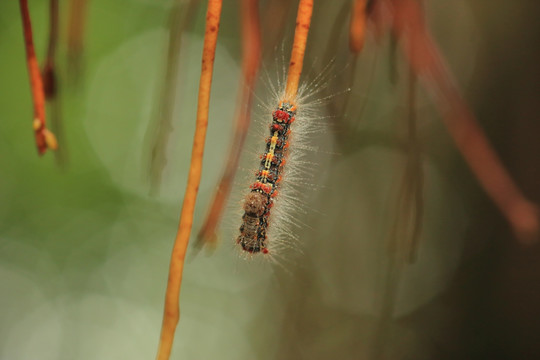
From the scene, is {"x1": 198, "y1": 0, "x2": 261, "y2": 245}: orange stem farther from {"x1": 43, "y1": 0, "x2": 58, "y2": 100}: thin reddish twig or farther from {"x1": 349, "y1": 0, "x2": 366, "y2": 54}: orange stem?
{"x1": 43, "y1": 0, "x2": 58, "y2": 100}: thin reddish twig

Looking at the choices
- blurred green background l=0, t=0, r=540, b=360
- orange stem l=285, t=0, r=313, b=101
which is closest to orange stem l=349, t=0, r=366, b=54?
blurred green background l=0, t=0, r=540, b=360

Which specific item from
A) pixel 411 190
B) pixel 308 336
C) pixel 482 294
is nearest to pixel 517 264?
pixel 482 294

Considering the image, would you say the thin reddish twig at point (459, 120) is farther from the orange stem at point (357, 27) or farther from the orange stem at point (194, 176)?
the orange stem at point (194, 176)

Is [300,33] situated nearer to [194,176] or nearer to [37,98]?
[194,176]

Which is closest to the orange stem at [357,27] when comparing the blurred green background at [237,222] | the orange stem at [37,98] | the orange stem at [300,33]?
the blurred green background at [237,222]

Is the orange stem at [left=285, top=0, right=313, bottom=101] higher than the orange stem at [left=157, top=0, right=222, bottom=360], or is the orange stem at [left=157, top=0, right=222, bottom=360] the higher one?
the orange stem at [left=285, top=0, right=313, bottom=101]

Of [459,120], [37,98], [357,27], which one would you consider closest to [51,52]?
[37,98]

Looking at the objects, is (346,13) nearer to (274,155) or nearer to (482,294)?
(274,155)
